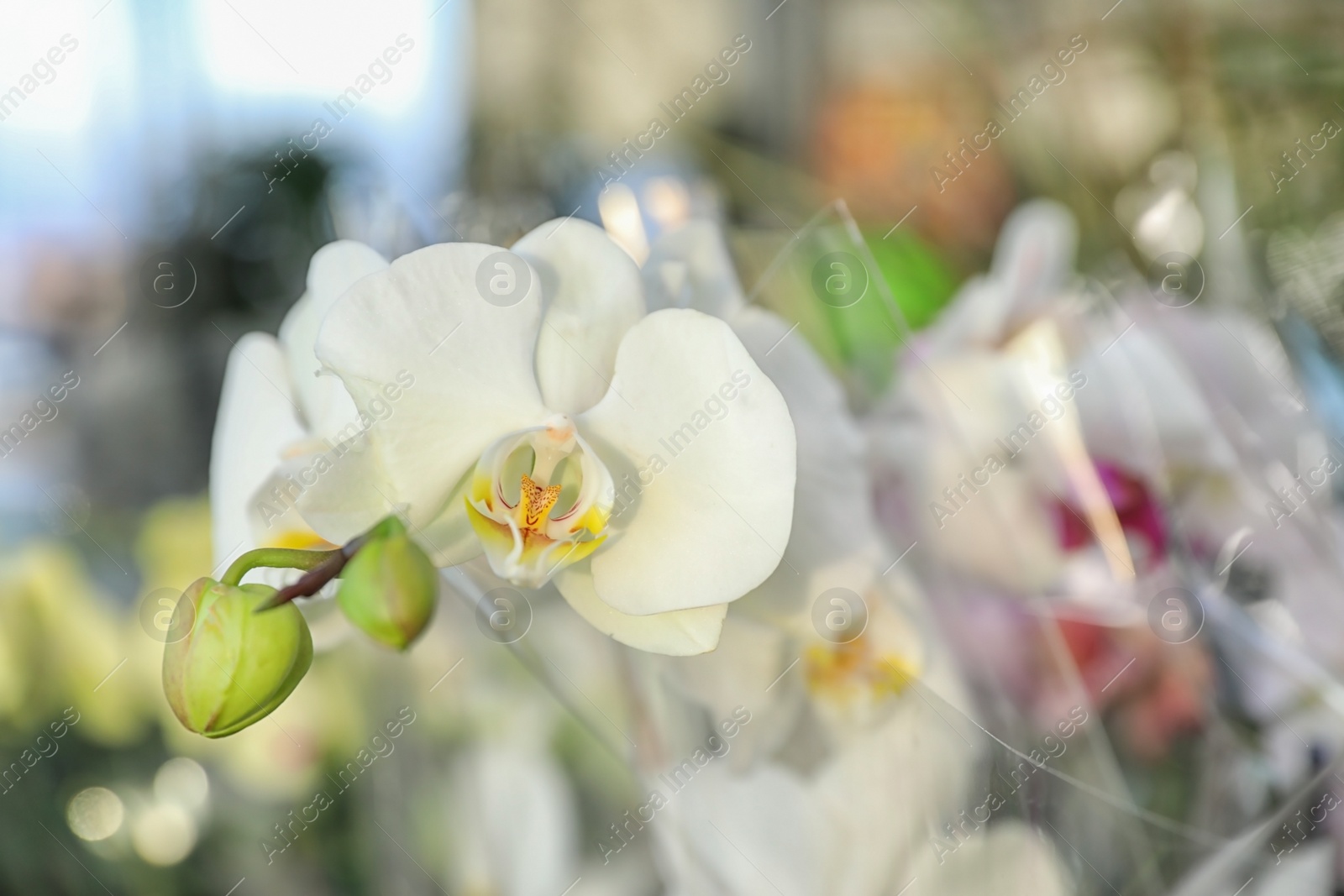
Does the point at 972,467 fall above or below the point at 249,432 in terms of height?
below

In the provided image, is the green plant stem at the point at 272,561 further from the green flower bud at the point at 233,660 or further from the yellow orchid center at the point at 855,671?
the yellow orchid center at the point at 855,671

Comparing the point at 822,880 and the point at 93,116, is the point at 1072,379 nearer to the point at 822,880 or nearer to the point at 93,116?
the point at 822,880

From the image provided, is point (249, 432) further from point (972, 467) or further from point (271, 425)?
point (972, 467)

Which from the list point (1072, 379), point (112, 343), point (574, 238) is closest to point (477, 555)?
point (574, 238)

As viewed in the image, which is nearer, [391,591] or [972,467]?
[391,591]


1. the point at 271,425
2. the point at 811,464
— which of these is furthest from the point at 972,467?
the point at 271,425

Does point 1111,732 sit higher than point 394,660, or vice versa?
point 394,660
